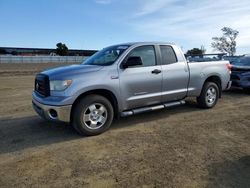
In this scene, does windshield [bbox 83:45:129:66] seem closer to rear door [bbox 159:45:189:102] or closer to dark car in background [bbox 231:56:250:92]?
rear door [bbox 159:45:189:102]

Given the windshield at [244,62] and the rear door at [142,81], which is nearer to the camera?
the rear door at [142,81]

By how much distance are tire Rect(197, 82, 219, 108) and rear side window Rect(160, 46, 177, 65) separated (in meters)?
1.42

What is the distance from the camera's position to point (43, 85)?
19.5 feet

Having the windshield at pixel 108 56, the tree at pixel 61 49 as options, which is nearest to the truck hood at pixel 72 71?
the windshield at pixel 108 56

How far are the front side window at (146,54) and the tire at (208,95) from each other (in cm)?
204

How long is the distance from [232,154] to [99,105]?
2.71 metres

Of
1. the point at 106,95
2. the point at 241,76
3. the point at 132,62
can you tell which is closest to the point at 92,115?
the point at 106,95

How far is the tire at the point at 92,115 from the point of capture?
5.70m

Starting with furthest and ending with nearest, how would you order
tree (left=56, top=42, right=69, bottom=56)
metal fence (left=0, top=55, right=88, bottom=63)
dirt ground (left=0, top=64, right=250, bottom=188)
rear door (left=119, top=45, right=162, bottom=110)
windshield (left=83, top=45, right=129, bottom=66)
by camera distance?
tree (left=56, top=42, right=69, bottom=56) < metal fence (left=0, top=55, right=88, bottom=63) < windshield (left=83, top=45, right=129, bottom=66) < rear door (left=119, top=45, right=162, bottom=110) < dirt ground (left=0, top=64, right=250, bottom=188)

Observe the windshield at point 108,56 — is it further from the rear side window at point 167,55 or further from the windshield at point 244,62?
the windshield at point 244,62

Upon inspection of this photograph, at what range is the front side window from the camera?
6661 millimetres

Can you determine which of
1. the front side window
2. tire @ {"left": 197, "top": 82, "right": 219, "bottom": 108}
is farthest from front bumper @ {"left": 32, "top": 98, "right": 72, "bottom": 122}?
tire @ {"left": 197, "top": 82, "right": 219, "bottom": 108}

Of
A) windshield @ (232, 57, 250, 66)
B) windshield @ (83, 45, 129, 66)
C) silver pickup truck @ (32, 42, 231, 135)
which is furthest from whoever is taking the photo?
windshield @ (232, 57, 250, 66)

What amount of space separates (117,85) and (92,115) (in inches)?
33.1
